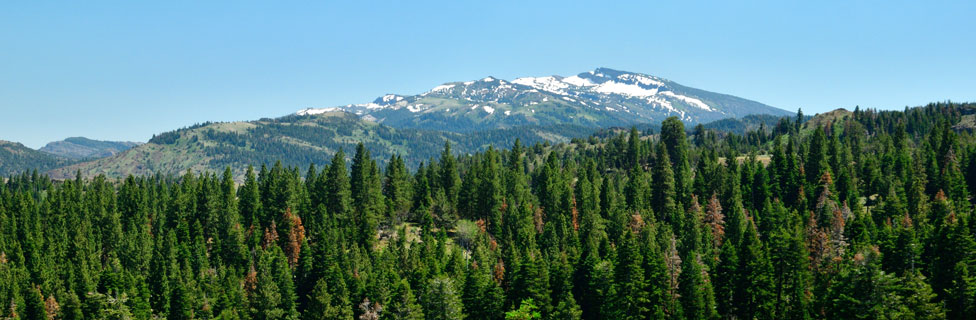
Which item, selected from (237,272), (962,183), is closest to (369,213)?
(237,272)

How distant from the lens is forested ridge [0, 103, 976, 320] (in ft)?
305

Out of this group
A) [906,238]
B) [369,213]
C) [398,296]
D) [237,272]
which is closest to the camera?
[906,238]

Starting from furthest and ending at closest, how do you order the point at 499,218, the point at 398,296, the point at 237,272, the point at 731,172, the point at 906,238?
the point at 731,172
the point at 499,218
the point at 237,272
the point at 398,296
the point at 906,238

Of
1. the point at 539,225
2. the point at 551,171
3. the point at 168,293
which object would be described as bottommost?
the point at 168,293

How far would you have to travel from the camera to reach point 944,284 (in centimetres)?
8419

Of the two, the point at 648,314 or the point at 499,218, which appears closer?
the point at 648,314

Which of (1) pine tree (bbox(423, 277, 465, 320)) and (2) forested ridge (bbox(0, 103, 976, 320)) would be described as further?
(2) forested ridge (bbox(0, 103, 976, 320))

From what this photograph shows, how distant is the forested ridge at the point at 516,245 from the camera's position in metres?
92.9

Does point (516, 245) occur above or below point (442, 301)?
above

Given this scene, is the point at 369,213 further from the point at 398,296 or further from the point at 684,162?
the point at 684,162

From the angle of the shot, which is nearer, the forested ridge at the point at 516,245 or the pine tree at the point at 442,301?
the pine tree at the point at 442,301

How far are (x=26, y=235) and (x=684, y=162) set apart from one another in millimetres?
141450

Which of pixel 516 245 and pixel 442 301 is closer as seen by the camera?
pixel 442 301

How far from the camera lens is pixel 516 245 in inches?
5315
